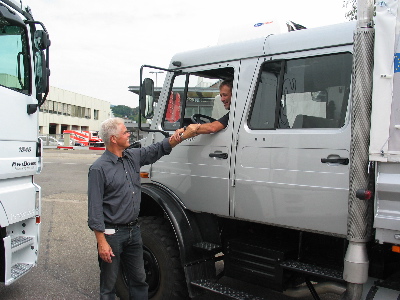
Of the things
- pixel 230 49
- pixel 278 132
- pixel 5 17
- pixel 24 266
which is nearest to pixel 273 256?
pixel 278 132

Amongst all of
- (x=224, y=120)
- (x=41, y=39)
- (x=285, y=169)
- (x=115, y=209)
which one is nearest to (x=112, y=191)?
(x=115, y=209)

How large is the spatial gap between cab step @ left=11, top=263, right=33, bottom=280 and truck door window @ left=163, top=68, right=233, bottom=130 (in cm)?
200

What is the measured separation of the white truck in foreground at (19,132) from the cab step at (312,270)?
8.37ft

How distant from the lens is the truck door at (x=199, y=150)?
3.54 metres

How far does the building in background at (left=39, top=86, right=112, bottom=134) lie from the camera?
64.0m

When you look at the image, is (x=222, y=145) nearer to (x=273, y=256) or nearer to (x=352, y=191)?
(x=273, y=256)

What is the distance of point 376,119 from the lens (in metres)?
2.42

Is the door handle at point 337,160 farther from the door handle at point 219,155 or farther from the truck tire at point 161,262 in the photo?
the truck tire at point 161,262

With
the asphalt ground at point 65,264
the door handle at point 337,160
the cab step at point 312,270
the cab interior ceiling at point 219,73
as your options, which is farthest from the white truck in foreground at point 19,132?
the door handle at point 337,160

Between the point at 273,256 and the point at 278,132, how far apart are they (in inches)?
39.4

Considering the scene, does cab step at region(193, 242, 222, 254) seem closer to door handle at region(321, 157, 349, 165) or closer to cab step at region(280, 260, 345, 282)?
cab step at region(280, 260, 345, 282)

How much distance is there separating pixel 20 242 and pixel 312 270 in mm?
2806

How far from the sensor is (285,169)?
10.2 feet

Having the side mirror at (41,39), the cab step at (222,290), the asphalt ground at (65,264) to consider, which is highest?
the side mirror at (41,39)
